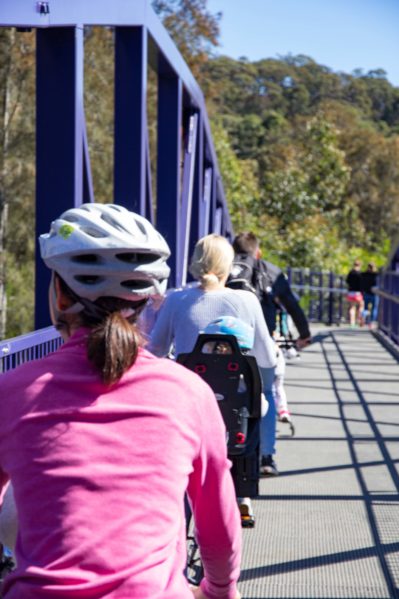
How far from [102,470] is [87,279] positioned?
1.35 feet

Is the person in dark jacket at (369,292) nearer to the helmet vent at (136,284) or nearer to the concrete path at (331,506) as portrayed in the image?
the concrete path at (331,506)

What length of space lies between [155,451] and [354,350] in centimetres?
1582

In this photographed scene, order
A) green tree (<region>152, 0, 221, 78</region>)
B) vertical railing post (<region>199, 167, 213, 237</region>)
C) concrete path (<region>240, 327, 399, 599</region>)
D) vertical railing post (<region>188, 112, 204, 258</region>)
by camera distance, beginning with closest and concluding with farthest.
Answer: concrete path (<region>240, 327, 399, 599</region>) < vertical railing post (<region>188, 112, 204, 258</region>) < vertical railing post (<region>199, 167, 213, 237</region>) < green tree (<region>152, 0, 221, 78</region>)

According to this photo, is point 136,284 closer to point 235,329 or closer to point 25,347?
point 25,347

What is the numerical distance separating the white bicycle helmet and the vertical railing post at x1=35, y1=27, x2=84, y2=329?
3.62m

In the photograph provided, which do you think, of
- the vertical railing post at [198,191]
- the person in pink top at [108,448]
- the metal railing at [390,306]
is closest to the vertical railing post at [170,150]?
the vertical railing post at [198,191]

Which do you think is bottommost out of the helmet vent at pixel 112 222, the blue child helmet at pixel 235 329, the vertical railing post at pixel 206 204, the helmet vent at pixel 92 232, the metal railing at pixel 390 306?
the metal railing at pixel 390 306

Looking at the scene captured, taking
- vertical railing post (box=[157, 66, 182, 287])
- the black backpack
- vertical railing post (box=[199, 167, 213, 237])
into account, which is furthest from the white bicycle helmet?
vertical railing post (box=[199, 167, 213, 237])

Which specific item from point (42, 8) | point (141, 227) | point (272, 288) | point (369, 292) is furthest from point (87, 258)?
point (369, 292)

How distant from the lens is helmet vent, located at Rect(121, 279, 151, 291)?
213 cm

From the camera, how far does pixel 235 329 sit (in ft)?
16.0

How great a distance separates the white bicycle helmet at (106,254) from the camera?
2.10 m

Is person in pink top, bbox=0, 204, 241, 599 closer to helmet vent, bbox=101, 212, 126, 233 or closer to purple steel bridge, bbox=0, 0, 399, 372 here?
helmet vent, bbox=101, 212, 126, 233

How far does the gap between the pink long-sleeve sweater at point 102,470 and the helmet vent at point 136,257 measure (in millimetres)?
180
